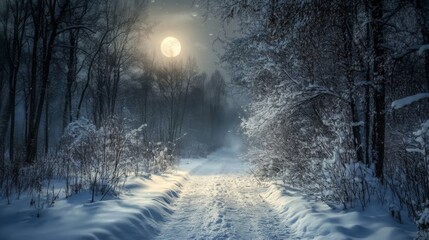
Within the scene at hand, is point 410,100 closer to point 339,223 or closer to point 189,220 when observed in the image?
point 339,223

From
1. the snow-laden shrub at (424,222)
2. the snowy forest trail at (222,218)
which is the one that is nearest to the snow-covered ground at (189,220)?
the snowy forest trail at (222,218)

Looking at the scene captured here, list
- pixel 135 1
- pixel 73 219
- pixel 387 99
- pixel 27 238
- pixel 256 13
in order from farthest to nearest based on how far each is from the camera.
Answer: pixel 135 1, pixel 387 99, pixel 256 13, pixel 73 219, pixel 27 238

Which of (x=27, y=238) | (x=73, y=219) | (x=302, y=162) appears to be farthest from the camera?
(x=302, y=162)

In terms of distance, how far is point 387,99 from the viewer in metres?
8.02

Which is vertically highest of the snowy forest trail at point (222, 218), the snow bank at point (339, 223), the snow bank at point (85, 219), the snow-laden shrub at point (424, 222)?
the snow-laden shrub at point (424, 222)

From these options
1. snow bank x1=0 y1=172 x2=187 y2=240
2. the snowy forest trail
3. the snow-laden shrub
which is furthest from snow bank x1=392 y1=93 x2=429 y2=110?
snow bank x1=0 y1=172 x2=187 y2=240

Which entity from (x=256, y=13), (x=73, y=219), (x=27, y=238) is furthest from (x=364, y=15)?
(x=27, y=238)

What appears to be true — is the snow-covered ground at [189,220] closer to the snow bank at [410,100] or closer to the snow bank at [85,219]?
the snow bank at [85,219]

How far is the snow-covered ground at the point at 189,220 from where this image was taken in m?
4.33

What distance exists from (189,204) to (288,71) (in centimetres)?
493

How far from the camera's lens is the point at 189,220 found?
591 cm

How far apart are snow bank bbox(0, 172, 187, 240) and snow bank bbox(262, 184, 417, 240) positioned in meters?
2.85

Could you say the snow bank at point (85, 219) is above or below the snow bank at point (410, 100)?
below

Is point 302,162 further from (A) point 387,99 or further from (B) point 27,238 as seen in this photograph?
(B) point 27,238
